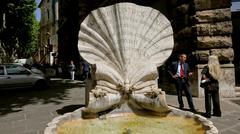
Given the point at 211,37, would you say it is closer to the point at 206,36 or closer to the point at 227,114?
the point at 206,36

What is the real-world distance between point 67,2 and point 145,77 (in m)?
23.6

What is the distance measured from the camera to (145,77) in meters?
4.30

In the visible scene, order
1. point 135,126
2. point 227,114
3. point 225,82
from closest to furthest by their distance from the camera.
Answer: point 135,126, point 227,114, point 225,82

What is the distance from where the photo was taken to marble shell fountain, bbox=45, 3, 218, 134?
13.3 ft

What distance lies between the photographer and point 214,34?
→ 9.95m

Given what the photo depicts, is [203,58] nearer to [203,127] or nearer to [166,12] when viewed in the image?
[166,12]

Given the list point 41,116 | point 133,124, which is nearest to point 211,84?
point 133,124

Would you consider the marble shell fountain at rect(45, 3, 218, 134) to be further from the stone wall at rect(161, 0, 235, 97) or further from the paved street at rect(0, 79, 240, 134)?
the stone wall at rect(161, 0, 235, 97)

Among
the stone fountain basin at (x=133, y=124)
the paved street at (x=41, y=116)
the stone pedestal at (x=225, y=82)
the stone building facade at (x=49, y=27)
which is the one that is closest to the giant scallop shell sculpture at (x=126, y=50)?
the stone fountain basin at (x=133, y=124)

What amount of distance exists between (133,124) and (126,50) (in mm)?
1096

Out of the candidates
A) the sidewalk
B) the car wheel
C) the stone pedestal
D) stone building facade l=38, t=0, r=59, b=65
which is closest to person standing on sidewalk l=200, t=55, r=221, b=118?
the sidewalk

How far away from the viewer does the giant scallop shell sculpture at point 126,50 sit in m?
4.18

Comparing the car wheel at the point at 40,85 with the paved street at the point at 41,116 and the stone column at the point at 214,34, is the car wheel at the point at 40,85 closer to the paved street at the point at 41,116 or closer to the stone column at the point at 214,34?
the paved street at the point at 41,116

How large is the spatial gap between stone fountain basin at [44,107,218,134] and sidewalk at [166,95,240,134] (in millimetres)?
1962
